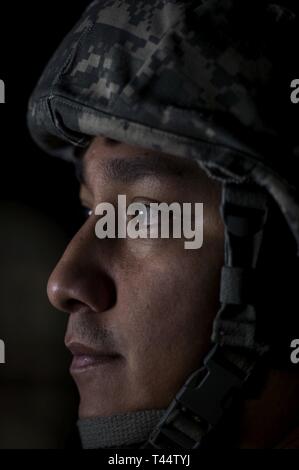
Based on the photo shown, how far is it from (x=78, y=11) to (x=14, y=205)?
1.80 feet

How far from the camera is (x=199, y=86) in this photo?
121 cm

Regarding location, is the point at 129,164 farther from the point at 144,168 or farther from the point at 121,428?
the point at 121,428

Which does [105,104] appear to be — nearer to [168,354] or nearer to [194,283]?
[194,283]

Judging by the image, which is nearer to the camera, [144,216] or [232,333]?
[232,333]

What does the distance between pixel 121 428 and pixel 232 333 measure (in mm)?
261

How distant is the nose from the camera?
126 cm

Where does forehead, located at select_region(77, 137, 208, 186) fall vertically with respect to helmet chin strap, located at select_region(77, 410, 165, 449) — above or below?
above

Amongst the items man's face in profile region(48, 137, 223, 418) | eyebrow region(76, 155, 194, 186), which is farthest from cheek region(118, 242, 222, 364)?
eyebrow region(76, 155, 194, 186)

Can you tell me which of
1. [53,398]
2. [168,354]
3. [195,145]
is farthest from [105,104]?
[53,398]

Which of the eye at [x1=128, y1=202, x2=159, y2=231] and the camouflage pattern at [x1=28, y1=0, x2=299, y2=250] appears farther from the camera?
the eye at [x1=128, y1=202, x2=159, y2=231]

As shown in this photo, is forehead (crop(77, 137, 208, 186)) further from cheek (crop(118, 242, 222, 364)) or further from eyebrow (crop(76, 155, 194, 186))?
cheek (crop(118, 242, 222, 364))

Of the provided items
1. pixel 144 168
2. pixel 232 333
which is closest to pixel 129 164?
pixel 144 168

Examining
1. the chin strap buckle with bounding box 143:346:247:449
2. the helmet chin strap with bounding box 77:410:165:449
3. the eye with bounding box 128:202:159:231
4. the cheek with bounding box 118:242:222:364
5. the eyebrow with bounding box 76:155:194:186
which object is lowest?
the helmet chin strap with bounding box 77:410:165:449

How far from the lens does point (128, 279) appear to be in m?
1.27
